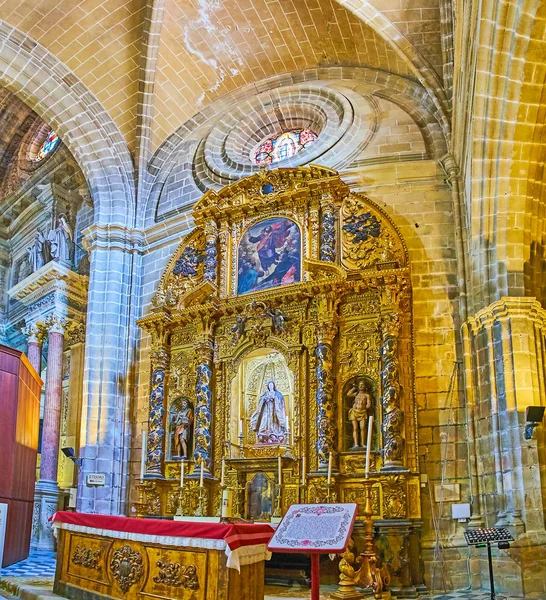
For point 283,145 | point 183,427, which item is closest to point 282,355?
point 183,427

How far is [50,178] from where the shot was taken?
17078 millimetres

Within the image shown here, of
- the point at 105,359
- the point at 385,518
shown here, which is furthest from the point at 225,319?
the point at 385,518

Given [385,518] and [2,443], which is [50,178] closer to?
[2,443]

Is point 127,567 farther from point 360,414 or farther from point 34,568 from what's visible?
point 34,568

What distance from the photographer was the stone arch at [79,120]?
14266mm

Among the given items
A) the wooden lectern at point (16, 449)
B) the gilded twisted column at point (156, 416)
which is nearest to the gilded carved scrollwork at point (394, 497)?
the gilded twisted column at point (156, 416)

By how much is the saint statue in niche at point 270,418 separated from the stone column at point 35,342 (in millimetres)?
6802

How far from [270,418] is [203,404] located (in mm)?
1180

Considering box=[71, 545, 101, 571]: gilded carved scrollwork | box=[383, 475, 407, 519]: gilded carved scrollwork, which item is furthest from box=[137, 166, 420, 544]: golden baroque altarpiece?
box=[71, 545, 101, 571]: gilded carved scrollwork

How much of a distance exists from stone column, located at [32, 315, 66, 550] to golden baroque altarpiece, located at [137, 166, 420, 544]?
364cm

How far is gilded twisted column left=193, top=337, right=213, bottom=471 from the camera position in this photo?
455 inches

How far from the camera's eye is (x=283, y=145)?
14406 millimetres

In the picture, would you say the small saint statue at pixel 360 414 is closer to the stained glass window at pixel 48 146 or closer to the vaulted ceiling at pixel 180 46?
the vaulted ceiling at pixel 180 46

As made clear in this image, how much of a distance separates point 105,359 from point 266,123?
5.65 meters
